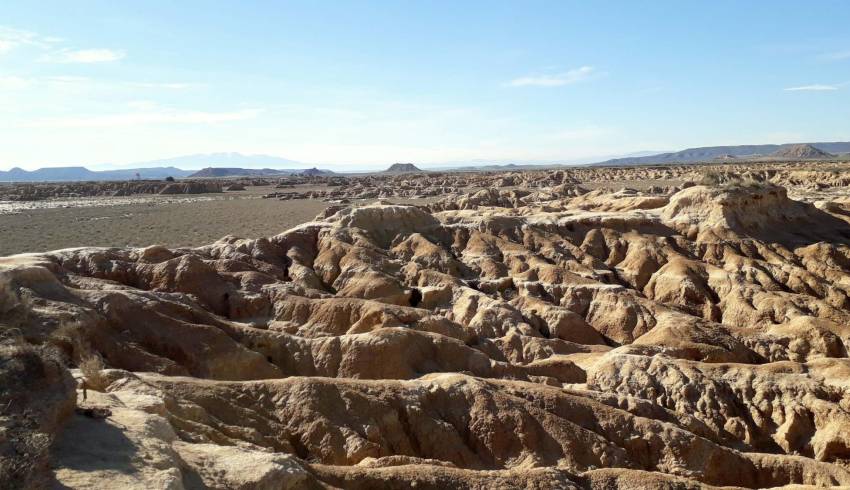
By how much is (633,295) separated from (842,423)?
630 inches

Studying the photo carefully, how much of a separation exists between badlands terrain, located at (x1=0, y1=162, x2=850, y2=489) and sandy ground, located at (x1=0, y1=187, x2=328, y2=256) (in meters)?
21.6

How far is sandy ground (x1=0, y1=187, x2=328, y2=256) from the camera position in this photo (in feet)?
189

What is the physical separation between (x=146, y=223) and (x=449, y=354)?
59160 millimetres

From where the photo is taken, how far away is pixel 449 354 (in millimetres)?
25875

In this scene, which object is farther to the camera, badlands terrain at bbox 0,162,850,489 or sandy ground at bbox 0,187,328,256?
sandy ground at bbox 0,187,328,256

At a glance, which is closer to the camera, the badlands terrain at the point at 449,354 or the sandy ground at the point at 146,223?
the badlands terrain at the point at 449,354

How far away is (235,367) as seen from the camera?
969 inches

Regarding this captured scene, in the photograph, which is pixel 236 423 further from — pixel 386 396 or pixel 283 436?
pixel 386 396

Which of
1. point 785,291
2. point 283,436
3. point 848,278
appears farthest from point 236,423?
point 848,278

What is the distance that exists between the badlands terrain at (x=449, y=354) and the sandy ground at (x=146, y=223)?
21554mm

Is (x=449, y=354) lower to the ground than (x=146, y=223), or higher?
lower

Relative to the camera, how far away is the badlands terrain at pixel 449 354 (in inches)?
458

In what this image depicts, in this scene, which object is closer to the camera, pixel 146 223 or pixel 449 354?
pixel 449 354

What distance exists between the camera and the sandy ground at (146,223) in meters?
57.7
